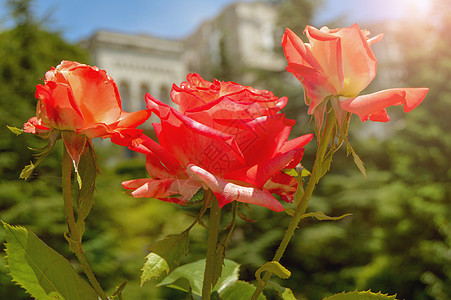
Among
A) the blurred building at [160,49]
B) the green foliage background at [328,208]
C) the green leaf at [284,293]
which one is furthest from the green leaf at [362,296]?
the blurred building at [160,49]

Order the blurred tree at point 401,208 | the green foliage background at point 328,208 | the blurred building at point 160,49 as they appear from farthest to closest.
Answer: the blurred building at point 160,49 → the blurred tree at point 401,208 → the green foliage background at point 328,208

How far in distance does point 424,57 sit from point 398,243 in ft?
7.16

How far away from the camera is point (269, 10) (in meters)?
15.5

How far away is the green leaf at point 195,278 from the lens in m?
0.41

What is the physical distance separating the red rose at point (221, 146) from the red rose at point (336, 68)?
1.1 inches

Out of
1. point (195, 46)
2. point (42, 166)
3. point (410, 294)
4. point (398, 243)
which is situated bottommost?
point (195, 46)

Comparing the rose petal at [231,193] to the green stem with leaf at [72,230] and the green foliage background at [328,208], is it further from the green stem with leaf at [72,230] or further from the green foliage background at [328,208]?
the green foliage background at [328,208]

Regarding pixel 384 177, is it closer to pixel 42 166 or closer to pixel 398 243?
pixel 398 243

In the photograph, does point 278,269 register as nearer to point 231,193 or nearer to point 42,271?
point 231,193

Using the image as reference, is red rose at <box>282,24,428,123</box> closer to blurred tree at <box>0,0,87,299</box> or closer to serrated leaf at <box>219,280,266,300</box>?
serrated leaf at <box>219,280,266,300</box>

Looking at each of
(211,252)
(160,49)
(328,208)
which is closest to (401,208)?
(328,208)

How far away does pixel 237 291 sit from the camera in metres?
0.40

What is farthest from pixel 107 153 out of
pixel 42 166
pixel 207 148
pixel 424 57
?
pixel 424 57

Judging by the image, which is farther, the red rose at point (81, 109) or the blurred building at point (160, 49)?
the blurred building at point (160, 49)
